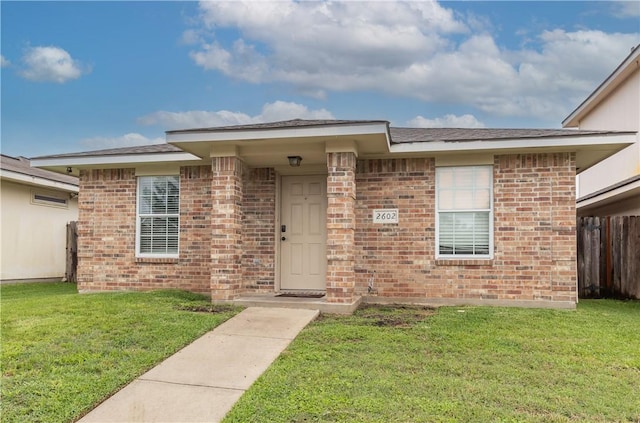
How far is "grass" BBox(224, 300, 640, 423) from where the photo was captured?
3176mm

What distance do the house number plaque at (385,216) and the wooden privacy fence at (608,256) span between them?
4.31m

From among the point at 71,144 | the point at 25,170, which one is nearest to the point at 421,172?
the point at 25,170

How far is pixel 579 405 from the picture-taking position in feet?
10.8

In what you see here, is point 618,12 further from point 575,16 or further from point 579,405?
point 579,405

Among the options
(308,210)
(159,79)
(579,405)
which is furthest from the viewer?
(159,79)

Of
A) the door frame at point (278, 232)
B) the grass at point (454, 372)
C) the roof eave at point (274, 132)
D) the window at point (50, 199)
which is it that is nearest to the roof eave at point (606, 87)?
the grass at point (454, 372)

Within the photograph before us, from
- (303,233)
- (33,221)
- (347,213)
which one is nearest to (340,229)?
(347,213)

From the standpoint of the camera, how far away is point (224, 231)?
284 inches

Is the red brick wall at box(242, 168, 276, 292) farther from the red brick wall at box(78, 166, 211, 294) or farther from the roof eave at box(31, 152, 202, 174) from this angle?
the roof eave at box(31, 152, 202, 174)

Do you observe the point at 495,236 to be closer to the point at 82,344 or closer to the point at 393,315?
the point at 393,315

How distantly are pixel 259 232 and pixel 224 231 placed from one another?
1165 mm

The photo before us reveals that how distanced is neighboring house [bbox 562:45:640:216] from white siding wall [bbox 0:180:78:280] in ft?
47.9

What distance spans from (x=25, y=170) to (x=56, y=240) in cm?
217

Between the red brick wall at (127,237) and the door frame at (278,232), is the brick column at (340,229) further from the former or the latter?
the red brick wall at (127,237)
